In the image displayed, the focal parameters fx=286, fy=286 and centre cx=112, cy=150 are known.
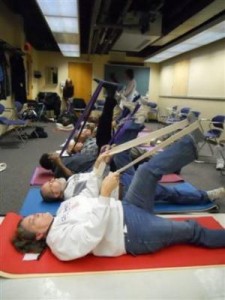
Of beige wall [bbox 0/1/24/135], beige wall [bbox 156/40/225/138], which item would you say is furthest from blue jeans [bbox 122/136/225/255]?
beige wall [bbox 0/1/24/135]

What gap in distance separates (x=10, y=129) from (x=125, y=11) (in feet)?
14.9

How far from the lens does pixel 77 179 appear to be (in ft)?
9.09

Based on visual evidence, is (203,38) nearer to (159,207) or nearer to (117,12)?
(117,12)

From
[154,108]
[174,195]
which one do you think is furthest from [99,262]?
[154,108]

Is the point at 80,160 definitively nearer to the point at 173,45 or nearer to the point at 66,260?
the point at 66,260

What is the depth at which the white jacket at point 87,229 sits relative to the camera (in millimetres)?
1744

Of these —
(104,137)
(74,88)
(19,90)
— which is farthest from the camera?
Result: (74,88)

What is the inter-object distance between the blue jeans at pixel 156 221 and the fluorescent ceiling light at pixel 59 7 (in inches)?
155

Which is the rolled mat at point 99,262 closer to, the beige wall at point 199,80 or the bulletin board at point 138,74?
the beige wall at point 199,80

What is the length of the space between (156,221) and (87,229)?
20.9 inches

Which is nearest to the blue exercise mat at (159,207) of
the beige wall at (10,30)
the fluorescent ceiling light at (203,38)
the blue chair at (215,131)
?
the blue chair at (215,131)

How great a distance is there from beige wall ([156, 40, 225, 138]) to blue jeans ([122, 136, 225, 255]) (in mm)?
5911

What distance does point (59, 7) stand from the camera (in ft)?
17.5

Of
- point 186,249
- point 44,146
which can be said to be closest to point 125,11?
point 44,146
